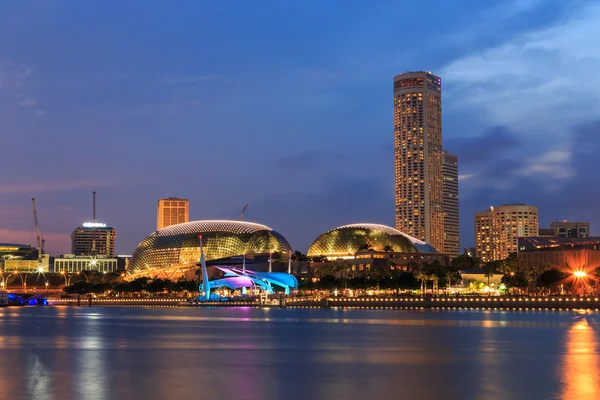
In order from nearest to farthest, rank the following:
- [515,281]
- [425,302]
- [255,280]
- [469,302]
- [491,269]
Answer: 1. [469,302]
2. [425,302]
3. [515,281]
4. [491,269]
5. [255,280]

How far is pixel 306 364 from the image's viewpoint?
51.9 m

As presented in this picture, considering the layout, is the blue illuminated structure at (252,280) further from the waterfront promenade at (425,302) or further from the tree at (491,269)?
the tree at (491,269)

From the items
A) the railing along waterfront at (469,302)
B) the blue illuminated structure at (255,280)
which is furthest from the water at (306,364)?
the blue illuminated structure at (255,280)

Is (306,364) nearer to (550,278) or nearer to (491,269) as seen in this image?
(550,278)

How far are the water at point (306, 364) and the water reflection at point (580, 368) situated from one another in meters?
0.06

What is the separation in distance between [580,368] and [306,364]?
595 inches

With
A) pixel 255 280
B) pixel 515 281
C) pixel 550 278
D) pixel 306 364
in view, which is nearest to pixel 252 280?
pixel 255 280

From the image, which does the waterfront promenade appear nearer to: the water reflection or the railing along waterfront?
the railing along waterfront

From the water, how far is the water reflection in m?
0.06

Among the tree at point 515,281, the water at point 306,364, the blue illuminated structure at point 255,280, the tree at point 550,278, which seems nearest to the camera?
the water at point 306,364

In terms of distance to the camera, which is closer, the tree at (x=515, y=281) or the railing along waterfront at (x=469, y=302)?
the railing along waterfront at (x=469, y=302)

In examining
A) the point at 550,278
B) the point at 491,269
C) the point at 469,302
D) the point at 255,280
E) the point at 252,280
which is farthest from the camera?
the point at 252,280

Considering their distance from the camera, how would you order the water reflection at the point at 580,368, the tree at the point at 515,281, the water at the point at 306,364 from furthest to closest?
the tree at the point at 515,281
the water at the point at 306,364
the water reflection at the point at 580,368

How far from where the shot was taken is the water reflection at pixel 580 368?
124 feet
